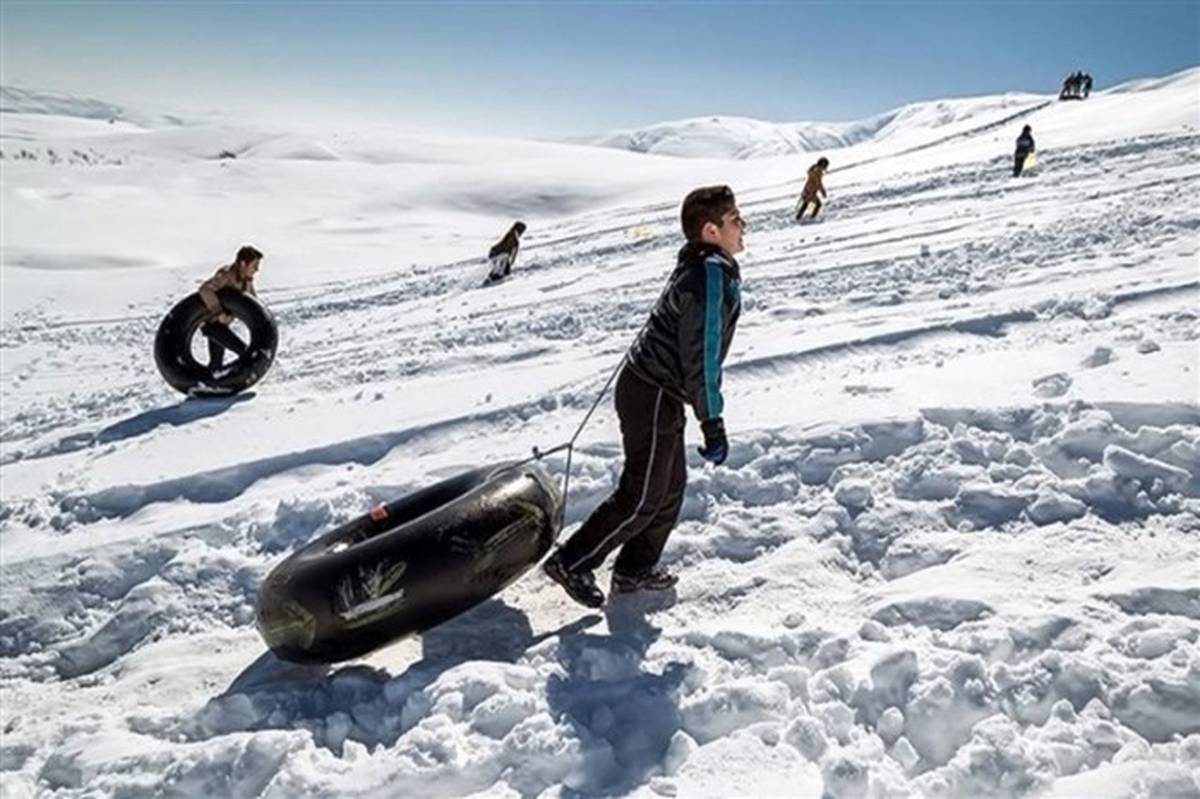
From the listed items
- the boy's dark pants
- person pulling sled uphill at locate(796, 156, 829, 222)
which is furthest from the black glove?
person pulling sled uphill at locate(796, 156, 829, 222)

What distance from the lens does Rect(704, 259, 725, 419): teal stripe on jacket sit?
3.84 metres

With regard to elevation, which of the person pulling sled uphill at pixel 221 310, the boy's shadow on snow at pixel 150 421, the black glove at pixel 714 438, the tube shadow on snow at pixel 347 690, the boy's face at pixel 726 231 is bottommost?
the tube shadow on snow at pixel 347 690

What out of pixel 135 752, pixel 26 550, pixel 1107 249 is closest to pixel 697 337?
pixel 135 752

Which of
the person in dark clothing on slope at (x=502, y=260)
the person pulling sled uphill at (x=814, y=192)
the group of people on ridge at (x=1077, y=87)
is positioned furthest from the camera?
the group of people on ridge at (x=1077, y=87)

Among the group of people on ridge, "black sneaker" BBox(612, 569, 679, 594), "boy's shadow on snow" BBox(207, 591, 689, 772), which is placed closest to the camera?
"boy's shadow on snow" BBox(207, 591, 689, 772)

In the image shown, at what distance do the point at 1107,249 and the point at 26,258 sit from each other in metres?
26.9

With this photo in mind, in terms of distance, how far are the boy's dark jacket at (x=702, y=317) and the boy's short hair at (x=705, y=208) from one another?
72mm

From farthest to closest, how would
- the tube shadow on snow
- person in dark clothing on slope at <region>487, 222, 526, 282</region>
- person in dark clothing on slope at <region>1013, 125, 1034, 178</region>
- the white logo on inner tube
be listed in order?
person in dark clothing on slope at <region>1013, 125, 1034, 178</region> → person in dark clothing on slope at <region>487, 222, 526, 282</region> → the white logo on inner tube → the tube shadow on snow

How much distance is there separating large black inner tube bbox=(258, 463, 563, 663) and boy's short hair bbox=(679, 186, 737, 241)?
1.45 m

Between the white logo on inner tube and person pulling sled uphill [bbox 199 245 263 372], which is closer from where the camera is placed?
the white logo on inner tube

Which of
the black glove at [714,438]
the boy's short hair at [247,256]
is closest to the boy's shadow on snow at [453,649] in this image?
the black glove at [714,438]

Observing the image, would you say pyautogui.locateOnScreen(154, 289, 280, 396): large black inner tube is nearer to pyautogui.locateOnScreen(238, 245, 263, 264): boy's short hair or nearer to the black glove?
pyautogui.locateOnScreen(238, 245, 263, 264): boy's short hair

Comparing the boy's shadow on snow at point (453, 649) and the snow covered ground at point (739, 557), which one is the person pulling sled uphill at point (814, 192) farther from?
the boy's shadow on snow at point (453, 649)

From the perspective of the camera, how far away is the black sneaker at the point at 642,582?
441cm
